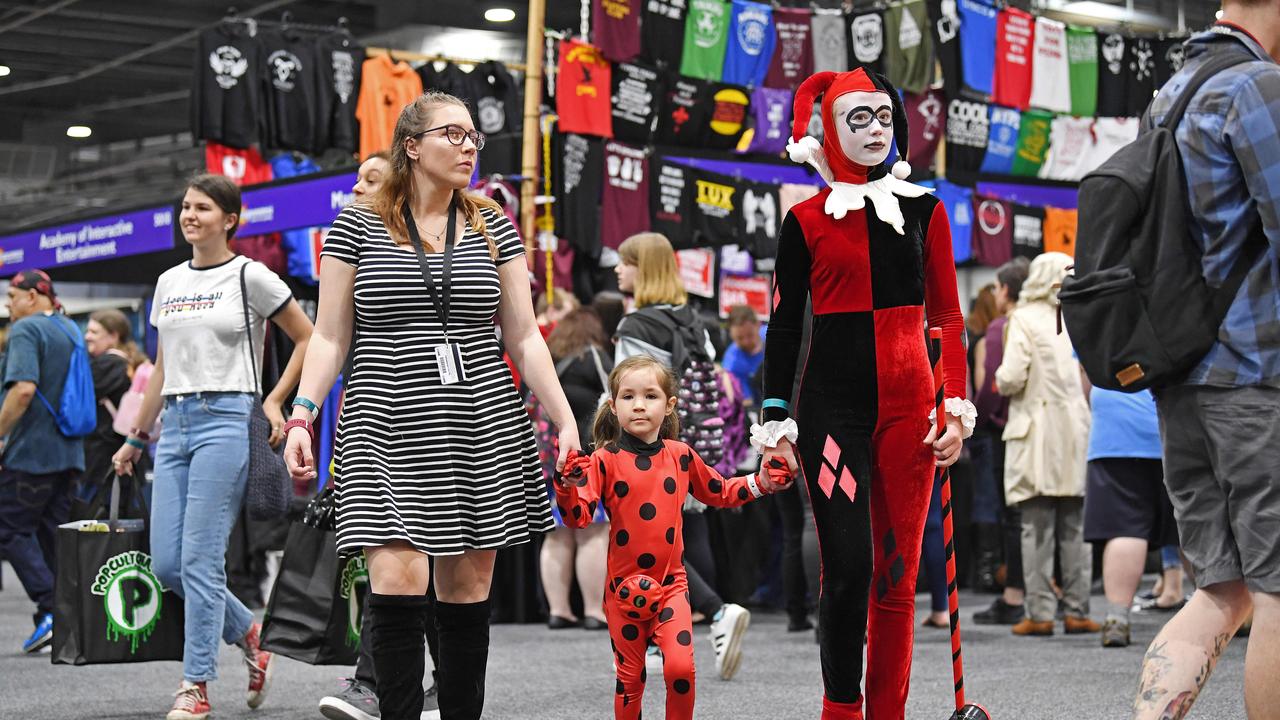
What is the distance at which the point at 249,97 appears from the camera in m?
10.3

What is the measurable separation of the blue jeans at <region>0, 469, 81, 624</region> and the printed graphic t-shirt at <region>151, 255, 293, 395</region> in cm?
306

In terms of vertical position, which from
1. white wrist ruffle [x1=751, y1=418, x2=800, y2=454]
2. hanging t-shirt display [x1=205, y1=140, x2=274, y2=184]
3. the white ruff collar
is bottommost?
white wrist ruffle [x1=751, y1=418, x2=800, y2=454]

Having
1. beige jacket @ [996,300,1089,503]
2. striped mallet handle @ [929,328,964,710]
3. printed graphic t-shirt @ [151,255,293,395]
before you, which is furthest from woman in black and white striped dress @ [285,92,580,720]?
beige jacket @ [996,300,1089,503]

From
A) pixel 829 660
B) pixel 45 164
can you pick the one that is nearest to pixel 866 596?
pixel 829 660

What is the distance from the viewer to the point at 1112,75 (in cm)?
1289

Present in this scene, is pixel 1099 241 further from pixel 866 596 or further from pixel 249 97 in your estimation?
pixel 249 97

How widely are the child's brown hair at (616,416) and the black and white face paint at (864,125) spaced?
87 centimetres

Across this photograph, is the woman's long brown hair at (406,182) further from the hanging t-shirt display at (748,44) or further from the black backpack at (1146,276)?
the hanging t-shirt display at (748,44)

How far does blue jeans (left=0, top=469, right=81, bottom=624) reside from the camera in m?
7.53

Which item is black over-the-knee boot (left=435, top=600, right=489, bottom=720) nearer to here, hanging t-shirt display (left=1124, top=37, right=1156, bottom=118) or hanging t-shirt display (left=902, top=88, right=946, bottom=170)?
hanging t-shirt display (left=902, top=88, right=946, bottom=170)

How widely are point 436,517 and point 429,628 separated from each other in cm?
165

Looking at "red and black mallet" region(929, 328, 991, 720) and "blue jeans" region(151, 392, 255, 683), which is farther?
"blue jeans" region(151, 392, 255, 683)

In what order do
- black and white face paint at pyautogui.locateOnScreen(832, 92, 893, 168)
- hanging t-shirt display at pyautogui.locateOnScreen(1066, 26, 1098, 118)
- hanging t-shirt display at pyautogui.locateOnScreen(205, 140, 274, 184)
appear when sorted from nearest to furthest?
1. black and white face paint at pyautogui.locateOnScreen(832, 92, 893, 168)
2. hanging t-shirt display at pyautogui.locateOnScreen(205, 140, 274, 184)
3. hanging t-shirt display at pyautogui.locateOnScreen(1066, 26, 1098, 118)

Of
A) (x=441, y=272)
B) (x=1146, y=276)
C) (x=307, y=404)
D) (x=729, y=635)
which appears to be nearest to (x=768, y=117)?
(x=729, y=635)
